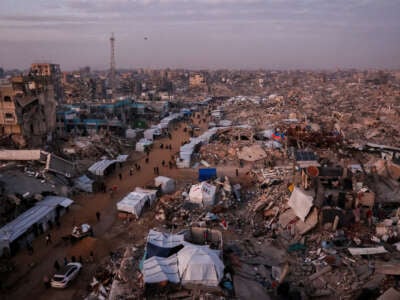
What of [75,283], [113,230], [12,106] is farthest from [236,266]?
[12,106]

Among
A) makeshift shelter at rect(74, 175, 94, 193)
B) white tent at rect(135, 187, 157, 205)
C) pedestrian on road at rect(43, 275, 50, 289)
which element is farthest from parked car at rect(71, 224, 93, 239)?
makeshift shelter at rect(74, 175, 94, 193)

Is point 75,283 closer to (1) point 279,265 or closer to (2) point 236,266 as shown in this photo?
(2) point 236,266

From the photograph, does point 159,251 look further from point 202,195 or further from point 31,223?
point 31,223

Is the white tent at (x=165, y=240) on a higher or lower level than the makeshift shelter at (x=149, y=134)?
lower

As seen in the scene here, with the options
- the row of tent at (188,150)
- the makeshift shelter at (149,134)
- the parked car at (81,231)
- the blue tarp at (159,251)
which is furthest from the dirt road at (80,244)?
the makeshift shelter at (149,134)

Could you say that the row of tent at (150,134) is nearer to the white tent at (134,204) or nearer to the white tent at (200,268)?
the white tent at (134,204)

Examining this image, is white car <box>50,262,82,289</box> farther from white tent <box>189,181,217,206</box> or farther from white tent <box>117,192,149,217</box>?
white tent <box>189,181,217,206</box>

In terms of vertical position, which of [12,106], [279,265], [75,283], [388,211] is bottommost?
[75,283]
